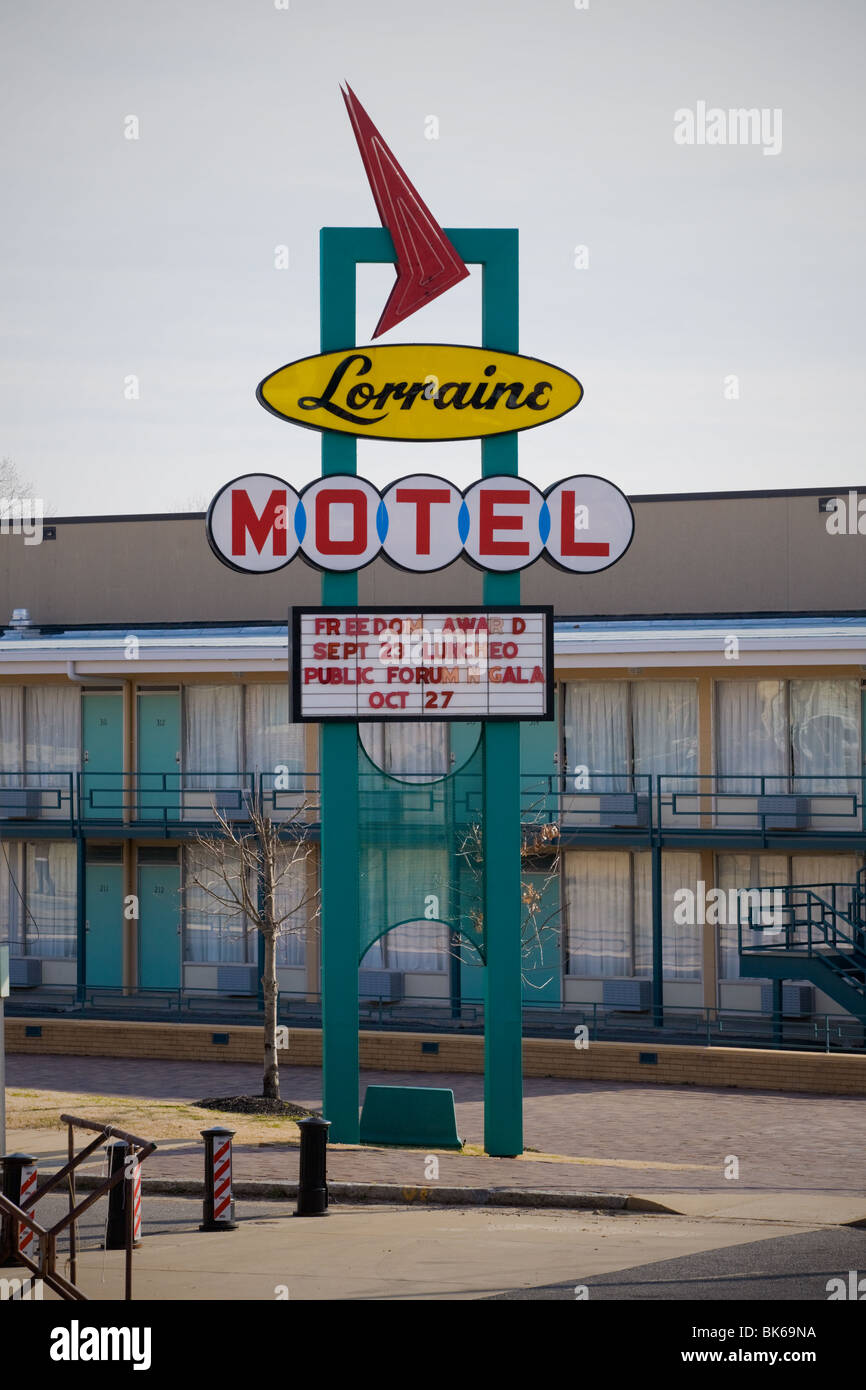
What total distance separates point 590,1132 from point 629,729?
961 cm

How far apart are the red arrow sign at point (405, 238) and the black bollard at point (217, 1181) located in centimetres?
902

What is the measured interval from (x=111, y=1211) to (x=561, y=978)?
50.6ft

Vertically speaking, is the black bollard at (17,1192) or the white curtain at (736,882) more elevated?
the white curtain at (736,882)

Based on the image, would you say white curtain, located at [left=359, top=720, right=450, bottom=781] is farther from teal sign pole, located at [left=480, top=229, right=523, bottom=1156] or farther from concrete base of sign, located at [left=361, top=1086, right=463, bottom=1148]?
concrete base of sign, located at [left=361, top=1086, right=463, bottom=1148]

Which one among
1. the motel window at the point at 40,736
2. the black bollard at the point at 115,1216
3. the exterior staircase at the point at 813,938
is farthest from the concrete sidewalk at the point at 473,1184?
the motel window at the point at 40,736

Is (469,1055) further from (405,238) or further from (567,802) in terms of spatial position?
(405,238)

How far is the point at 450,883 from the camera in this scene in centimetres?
1867

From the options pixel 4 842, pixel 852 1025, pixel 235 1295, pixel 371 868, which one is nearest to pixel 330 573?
pixel 371 868

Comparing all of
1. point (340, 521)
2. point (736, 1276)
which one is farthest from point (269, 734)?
point (736, 1276)

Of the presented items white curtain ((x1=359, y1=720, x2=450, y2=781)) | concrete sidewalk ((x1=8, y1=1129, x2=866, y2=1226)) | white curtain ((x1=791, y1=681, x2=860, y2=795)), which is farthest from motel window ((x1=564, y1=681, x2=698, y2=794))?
concrete sidewalk ((x1=8, y1=1129, x2=866, y2=1226))

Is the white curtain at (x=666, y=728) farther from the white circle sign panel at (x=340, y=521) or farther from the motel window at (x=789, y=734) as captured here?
the white circle sign panel at (x=340, y=521)

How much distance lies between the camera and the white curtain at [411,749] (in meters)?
29.3

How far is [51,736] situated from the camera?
3122cm

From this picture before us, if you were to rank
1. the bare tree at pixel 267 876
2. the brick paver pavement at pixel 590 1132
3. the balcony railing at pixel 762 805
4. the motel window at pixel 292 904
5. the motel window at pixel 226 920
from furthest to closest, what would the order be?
the motel window at pixel 226 920 → the motel window at pixel 292 904 → the balcony railing at pixel 762 805 → the bare tree at pixel 267 876 → the brick paver pavement at pixel 590 1132
